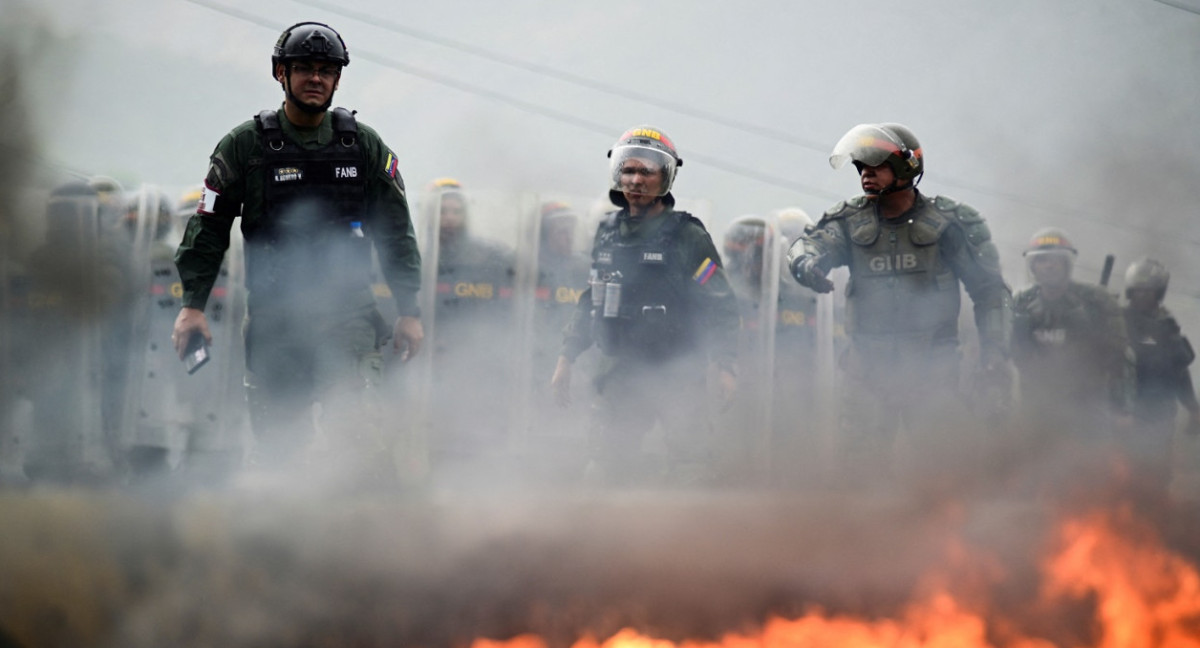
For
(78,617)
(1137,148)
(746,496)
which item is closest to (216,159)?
(78,617)

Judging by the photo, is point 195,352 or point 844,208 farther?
point 844,208

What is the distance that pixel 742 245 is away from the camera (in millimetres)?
8977

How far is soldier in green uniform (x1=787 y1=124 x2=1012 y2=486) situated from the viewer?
5574 mm

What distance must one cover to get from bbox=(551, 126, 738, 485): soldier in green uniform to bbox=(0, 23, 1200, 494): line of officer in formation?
1 cm

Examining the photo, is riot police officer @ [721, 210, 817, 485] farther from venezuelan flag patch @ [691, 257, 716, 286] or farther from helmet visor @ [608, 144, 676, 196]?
helmet visor @ [608, 144, 676, 196]

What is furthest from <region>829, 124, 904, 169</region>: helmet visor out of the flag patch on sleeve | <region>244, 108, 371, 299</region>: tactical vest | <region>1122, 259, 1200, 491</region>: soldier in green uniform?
the flag patch on sleeve

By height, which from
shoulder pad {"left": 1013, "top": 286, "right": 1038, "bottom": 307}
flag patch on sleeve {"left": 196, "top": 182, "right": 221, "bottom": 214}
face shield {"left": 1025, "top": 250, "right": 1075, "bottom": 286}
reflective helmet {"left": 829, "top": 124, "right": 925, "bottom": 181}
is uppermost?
reflective helmet {"left": 829, "top": 124, "right": 925, "bottom": 181}

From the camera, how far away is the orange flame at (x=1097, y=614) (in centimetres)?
415

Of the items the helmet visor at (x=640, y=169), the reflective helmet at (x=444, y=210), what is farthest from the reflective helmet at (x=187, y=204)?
the helmet visor at (x=640, y=169)

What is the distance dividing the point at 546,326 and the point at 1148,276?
365 cm

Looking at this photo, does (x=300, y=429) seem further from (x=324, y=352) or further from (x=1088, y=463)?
(x=1088, y=463)

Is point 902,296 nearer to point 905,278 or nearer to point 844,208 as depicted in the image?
point 905,278

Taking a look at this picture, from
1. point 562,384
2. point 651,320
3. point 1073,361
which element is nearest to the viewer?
point 651,320

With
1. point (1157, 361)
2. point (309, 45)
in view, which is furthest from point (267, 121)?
point (1157, 361)
